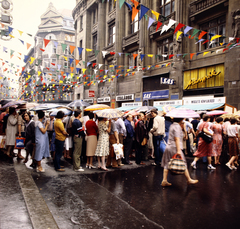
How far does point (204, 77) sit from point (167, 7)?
27.6 feet

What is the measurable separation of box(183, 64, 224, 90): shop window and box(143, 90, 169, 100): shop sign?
213 centimetres

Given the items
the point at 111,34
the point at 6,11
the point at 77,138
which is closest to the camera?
the point at 77,138

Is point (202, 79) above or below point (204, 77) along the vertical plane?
below

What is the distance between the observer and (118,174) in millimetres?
6992

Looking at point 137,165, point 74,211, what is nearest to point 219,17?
point 137,165

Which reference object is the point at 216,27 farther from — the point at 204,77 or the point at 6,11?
the point at 6,11

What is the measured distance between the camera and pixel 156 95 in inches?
837

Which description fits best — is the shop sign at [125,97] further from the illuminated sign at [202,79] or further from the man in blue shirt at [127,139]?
the man in blue shirt at [127,139]

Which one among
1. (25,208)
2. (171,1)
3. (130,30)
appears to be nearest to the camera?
(25,208)

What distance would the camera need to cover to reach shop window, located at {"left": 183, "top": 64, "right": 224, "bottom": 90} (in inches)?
639

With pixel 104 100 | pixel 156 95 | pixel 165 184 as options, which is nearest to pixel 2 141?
pixel 165 184

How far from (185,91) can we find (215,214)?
51.0 feet

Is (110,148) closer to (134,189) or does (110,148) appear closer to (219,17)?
(134,189)

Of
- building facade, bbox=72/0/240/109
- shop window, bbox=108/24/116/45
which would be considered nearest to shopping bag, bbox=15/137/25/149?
building facade, bbox=72/0/240/109
